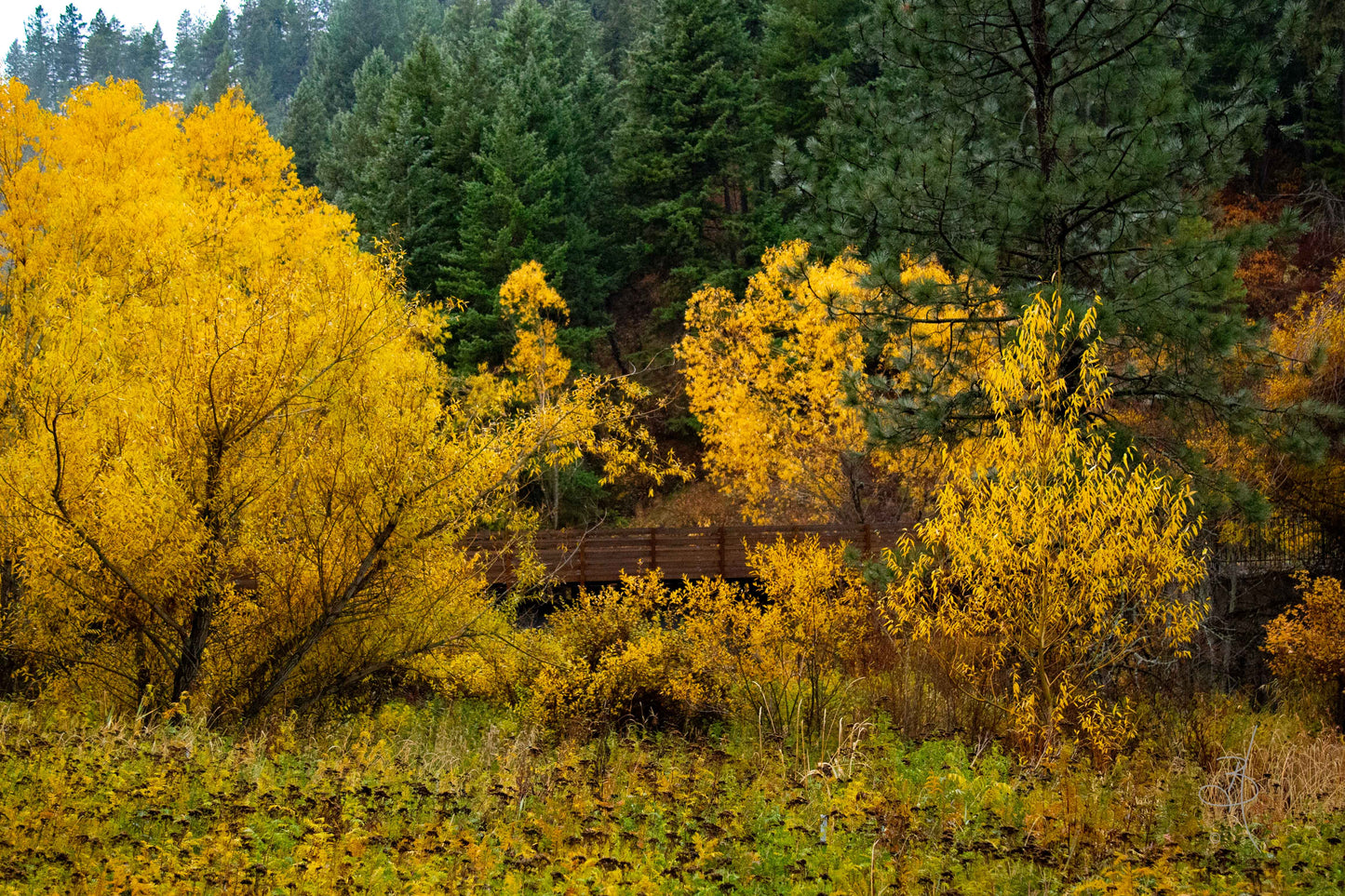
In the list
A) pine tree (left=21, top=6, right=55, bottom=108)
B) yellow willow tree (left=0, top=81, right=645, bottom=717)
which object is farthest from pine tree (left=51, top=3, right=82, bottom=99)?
yellow willow tree (left=0, top=81, right=645, bottom=717)

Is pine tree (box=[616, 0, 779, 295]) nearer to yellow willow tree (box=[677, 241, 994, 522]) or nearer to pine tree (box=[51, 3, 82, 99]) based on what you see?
yellow willow tree (box=[677, 241, 994, 522])

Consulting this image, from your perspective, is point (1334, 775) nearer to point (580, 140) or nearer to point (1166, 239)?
point (1166, 239)

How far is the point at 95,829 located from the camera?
5.68 metres

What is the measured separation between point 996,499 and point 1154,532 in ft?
3.53

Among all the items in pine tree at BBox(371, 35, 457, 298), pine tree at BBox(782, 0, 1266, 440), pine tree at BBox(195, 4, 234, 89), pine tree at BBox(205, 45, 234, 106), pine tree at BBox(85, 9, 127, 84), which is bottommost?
pine tree at BBox(782, 0, 1266, 440)

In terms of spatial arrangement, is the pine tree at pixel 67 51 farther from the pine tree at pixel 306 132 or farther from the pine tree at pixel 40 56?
the pine tree at pixel 306 132

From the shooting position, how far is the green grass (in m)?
5.09

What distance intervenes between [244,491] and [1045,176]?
7581 millimetres

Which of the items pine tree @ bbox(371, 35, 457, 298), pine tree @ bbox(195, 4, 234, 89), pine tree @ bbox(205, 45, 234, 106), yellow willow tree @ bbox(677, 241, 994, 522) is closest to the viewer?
yellow willow tree @ bbox(677, 241, 994, 522)

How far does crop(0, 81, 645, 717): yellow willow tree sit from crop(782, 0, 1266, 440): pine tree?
11.0 ft

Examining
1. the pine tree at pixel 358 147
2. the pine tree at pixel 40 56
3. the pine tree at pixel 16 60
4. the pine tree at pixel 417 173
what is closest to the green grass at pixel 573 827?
the pine tree at pixel 417 173

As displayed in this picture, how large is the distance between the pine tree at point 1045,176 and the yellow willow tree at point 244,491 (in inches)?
132

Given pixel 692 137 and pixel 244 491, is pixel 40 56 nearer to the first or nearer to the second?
pixel 692 137

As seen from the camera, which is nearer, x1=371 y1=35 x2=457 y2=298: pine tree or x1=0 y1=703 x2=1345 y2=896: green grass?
x1=0 y1=703 x2=1345 y2=896: green grass
